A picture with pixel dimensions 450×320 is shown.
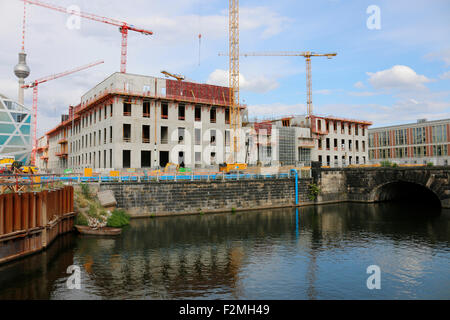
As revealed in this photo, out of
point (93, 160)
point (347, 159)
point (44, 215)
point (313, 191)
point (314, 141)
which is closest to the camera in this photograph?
point (44, 215)

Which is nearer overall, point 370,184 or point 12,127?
point 12,127

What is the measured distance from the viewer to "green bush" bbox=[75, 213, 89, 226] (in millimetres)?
29520

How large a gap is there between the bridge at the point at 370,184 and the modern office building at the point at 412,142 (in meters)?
28.1

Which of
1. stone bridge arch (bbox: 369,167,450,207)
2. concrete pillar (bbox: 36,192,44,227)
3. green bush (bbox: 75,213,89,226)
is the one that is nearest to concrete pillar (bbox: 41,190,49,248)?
concrete pillar (bbox: 36,192,44,227)

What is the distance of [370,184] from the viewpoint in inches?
2156

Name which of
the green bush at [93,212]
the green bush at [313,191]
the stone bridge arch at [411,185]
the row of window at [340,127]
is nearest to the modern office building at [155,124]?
the green bush at [313,191]

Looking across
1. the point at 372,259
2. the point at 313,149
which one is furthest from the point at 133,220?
the point at 313,149

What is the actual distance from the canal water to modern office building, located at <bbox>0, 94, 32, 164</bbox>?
9793 mm

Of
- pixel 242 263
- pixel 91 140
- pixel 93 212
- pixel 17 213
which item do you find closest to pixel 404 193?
pixel 242 263

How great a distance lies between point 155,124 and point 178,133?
4692mm

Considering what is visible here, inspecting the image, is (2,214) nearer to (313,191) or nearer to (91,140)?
(313,191)

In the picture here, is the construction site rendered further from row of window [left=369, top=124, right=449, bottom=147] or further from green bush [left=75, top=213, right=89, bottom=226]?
row of window [left=369, top=124, right=449, bottom=147]

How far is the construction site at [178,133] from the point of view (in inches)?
2208
